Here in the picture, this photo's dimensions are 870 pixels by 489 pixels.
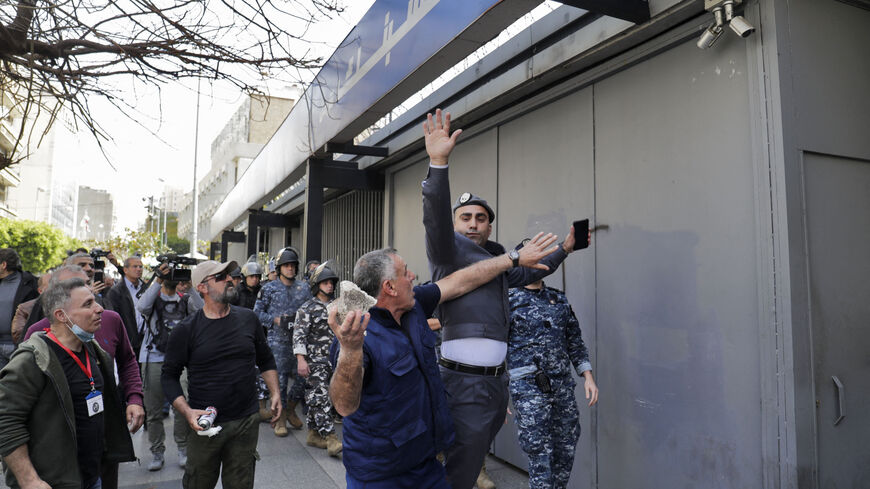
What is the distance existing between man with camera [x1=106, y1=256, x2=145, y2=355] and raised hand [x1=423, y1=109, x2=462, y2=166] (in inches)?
185

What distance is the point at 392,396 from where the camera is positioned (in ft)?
7.13

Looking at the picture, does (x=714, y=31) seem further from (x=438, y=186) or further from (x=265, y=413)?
(x=265, y=413)

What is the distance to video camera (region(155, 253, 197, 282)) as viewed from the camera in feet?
17.8

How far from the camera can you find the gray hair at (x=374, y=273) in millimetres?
2340

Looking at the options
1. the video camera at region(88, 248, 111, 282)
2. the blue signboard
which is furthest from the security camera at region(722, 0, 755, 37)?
the video camera at region(88, 248, 111, 282)

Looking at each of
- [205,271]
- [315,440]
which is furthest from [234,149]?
[205,271]

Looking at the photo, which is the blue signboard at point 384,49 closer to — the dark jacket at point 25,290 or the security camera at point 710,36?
the security camera at point 710,36

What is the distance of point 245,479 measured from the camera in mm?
3590

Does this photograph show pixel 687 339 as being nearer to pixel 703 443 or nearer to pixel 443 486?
pixel 703 443

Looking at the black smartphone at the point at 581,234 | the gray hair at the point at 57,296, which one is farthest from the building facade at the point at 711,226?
the gray hair at the point at 57,296

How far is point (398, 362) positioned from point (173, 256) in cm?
411

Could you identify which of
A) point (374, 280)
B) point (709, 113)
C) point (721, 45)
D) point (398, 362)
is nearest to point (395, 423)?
point (398, 362)

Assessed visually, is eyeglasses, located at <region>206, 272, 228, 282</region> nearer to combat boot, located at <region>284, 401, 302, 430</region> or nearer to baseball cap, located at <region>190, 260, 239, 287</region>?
baseball cap, located at <region>190, 260, 239, 287</region>

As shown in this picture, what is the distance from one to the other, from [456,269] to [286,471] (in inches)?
140
